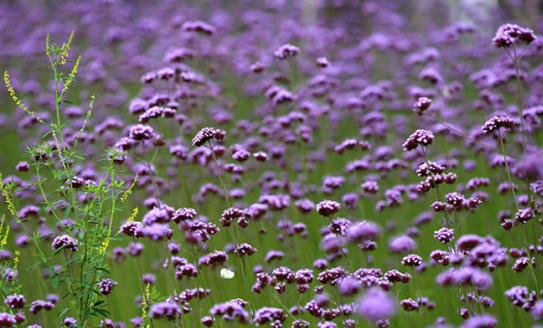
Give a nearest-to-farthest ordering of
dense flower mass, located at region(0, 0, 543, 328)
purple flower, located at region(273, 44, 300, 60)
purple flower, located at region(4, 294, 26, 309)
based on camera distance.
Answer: purple flower, located at region(4, 294, 26, 309) → dense flower mass, located at region(0, 0, 543, 328) → purple flower, located at region(273, 44, 300, 60)

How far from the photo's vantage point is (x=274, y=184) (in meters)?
6.60

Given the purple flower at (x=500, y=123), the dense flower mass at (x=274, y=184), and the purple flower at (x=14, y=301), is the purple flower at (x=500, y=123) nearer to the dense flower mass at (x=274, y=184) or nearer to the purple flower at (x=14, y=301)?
the dense flower mass at (x=274, y=184)

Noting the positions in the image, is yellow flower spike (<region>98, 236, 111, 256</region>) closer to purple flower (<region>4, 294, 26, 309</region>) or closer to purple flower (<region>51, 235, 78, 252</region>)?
purple flower (<region>51, 235, 78, 252</region>)

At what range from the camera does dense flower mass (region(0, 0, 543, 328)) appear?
3.83 meters

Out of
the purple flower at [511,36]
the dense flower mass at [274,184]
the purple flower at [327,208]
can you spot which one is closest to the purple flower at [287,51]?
the dense flower mass at [274,184]

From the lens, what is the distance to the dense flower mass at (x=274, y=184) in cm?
383

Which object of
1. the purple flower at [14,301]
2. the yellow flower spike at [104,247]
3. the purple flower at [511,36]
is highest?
the purple flower at [511,36]

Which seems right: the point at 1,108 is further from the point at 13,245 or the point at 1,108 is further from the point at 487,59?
the point at 487,59

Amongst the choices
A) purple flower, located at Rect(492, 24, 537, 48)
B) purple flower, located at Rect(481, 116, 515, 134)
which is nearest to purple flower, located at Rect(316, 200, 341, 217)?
purple flower, located at Rect(481, 116, 515, 134)

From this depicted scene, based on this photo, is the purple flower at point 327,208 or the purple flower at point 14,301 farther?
the purple flower at point 327,208

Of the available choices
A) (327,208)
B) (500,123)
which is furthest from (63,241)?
(500,123)

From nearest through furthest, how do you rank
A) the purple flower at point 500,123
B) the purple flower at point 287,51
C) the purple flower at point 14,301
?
1. the purple flower at point 14,301
2. the purple flower at point 500,123
3. the purple flower at point 287,51

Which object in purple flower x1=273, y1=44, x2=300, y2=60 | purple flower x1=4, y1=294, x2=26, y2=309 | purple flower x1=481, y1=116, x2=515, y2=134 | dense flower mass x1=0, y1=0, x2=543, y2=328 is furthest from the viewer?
purple flower x1=273, y1=44, x2=300, y2=60

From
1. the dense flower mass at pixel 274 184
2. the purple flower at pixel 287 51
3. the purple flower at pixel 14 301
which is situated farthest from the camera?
the purple flower at pixel 287 51
